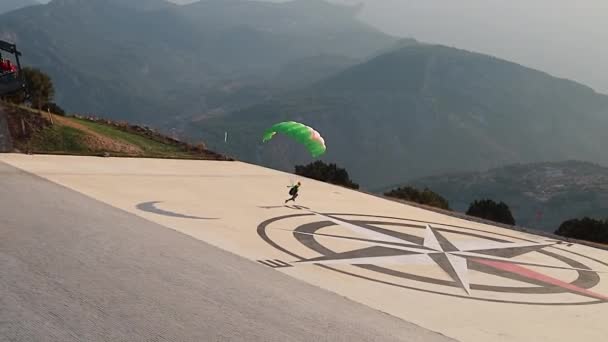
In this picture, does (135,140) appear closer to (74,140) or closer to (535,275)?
(74,140)

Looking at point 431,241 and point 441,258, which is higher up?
point 431,241

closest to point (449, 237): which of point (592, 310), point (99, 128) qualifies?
point (592, 310)

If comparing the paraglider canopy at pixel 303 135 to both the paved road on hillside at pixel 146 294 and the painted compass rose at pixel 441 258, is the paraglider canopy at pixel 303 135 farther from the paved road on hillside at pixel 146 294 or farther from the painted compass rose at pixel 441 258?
the paved road on hillside at pixel 146 294

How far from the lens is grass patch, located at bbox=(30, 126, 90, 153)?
33.5m

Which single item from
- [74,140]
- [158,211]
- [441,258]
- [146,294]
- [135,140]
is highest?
[135,140]

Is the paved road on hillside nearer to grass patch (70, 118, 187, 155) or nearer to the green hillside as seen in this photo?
the green hillside

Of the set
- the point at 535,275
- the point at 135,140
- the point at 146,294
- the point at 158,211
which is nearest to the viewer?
the point at 146,294

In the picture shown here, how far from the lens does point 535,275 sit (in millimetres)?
17594

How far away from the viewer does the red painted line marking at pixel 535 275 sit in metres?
16.1

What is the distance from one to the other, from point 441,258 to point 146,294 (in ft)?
38.5

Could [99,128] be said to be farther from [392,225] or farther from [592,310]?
[592,310]

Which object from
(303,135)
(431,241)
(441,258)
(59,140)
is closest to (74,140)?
(59,140)

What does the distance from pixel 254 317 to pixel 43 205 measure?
10727 millimetres

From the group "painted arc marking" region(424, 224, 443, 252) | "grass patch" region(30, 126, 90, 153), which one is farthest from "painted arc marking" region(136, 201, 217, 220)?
"grass patch" region(30, 126, 90, 153)
